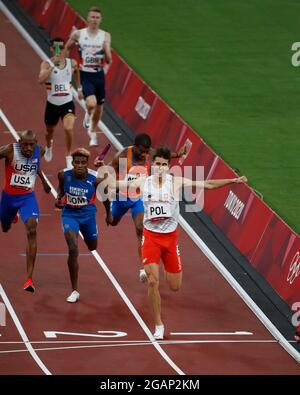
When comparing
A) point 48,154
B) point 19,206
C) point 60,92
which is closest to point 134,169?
point 19,206

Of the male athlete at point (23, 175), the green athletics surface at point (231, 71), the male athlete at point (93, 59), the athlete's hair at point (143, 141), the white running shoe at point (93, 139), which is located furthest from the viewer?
the white running shoe at point (93, 139)

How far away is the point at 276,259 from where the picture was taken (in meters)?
21.0

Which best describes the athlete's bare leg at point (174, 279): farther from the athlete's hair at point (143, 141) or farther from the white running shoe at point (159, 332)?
the athlete's hair at point (143, 141)

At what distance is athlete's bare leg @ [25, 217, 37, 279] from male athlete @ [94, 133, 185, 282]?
1151mm

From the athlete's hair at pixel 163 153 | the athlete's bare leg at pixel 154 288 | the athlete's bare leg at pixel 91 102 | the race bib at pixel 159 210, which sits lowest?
the athlete's bare leg at pixel 91 102

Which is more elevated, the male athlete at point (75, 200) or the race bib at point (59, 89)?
the male athlete at point (75, 200)

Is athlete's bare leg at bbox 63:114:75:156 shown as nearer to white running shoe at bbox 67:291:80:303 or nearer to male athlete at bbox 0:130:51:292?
male athlete at bbox 0:130:51:292

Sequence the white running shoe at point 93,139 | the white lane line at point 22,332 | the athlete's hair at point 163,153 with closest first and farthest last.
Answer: the white lane line at point 22,332
the athlete's hair at point 163,153
the white running shoe at point 93,139

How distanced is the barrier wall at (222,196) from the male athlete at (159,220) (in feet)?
6.56

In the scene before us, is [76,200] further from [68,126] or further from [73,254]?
[68,126]

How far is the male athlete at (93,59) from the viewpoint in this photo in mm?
26891

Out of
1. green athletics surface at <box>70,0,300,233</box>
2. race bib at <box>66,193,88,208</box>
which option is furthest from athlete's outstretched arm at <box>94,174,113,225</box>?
green athletics surface at <box>70,0,300,233</box>

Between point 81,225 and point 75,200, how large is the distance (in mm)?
434

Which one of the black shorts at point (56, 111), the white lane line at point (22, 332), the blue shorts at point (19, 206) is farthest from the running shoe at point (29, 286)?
the black shorts at point (56, 111)
